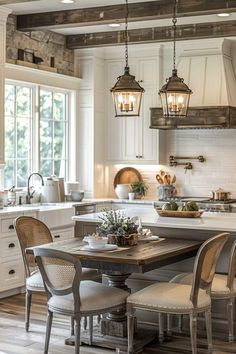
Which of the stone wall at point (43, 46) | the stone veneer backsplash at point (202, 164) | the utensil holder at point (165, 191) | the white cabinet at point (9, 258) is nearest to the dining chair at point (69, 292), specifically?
the white cabinet at point (9, 258)

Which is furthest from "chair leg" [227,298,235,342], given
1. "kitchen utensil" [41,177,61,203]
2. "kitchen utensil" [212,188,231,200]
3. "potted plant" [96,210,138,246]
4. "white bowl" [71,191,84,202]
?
"white bowl" [71,191,84,202]

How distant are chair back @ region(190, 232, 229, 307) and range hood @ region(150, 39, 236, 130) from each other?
3.58 metres

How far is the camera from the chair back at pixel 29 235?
208 inches

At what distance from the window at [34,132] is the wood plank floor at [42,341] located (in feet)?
7.64

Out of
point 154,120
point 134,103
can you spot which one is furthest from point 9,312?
point 154,120

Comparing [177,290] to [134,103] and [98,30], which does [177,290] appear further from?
[98,30]

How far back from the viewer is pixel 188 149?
8648mm

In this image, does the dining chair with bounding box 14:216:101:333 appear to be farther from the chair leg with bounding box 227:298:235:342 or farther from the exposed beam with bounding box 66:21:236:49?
the exposed beam with bounding box 66:21:236:49

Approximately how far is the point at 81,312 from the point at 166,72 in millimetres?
4932

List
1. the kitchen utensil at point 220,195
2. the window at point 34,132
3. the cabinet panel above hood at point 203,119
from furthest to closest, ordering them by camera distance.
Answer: the kitchen utensil at point 220,195 → the cabinet panel above hood at point 203,119 → the window at point 34,132

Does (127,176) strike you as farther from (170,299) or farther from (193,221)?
(170,299)

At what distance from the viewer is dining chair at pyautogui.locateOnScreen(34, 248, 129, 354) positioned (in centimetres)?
424

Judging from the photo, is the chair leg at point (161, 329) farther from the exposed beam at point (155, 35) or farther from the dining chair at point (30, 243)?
the exposed beam at point (155, 35)

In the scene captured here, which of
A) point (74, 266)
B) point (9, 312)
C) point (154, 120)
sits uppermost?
point (154, 120)
